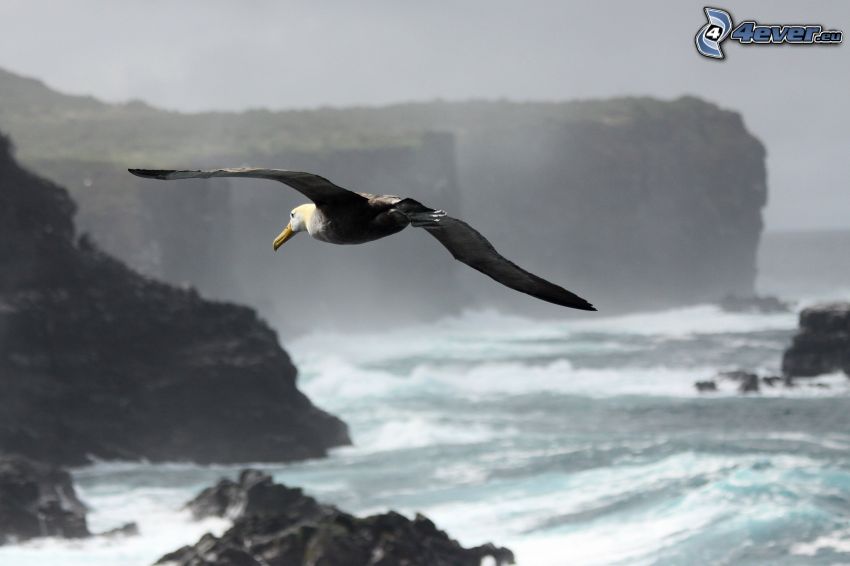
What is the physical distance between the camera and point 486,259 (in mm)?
7633

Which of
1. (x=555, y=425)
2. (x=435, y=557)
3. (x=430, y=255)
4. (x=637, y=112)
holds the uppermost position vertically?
(x=637, y=112)

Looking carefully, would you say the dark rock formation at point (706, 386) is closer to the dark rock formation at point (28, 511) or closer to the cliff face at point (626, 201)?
the dark rock formation at point (28, 511)

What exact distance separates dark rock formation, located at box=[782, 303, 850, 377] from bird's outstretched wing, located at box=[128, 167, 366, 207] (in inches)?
1799

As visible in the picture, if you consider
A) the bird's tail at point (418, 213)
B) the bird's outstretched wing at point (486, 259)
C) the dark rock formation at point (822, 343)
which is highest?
the dark rock formation at point (822, 343)

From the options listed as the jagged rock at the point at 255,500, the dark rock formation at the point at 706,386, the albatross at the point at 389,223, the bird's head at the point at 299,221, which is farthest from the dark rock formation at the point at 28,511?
the dark rock formation at the point at 706,386

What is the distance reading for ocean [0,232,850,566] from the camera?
28.1 metres

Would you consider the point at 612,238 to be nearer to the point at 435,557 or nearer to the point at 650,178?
the point at 650,178

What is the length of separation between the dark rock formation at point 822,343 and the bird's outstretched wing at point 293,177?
4569 centimetres

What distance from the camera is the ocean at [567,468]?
28125 millimetres

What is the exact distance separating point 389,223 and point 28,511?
23081mm

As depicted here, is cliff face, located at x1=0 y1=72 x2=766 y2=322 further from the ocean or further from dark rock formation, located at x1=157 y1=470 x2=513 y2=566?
dark rock formation, located at x1=157 y1=470 x2=513 y2=566

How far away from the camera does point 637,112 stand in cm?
12512

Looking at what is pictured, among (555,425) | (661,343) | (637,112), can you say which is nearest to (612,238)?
(637,112)

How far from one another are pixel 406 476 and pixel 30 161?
47.1m
